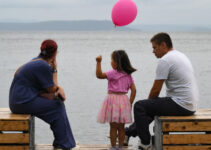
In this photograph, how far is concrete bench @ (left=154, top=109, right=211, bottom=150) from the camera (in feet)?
17.4

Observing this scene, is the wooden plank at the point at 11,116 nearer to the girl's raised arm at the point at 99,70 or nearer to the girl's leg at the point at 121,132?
the girl's raised arm at the point at 99,70

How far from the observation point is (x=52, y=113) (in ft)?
17.9

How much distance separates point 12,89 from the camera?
5.49 m

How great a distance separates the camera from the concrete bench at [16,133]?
5227 millimetres

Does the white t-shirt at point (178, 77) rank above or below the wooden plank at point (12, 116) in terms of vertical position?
above

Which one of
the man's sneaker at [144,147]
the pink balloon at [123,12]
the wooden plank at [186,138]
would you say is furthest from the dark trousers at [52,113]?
the pink balloon at [123,12]

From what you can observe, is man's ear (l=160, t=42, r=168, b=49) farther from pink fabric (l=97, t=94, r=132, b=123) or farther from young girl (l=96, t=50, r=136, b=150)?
pink fabric (l=97, t=94, r=132, b=123)

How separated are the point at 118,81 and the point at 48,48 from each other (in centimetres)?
101

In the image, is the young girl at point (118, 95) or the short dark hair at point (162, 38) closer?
the short dark hair at point (162, 38)

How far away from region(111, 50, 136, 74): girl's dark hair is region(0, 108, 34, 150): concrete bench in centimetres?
129

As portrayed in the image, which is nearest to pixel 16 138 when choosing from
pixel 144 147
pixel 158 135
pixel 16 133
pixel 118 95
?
pixel 16 133

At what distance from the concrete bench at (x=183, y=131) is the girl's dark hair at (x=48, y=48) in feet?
4.77

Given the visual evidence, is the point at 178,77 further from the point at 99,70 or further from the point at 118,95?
the point at 99,70

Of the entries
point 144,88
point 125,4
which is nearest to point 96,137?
point 125,4
